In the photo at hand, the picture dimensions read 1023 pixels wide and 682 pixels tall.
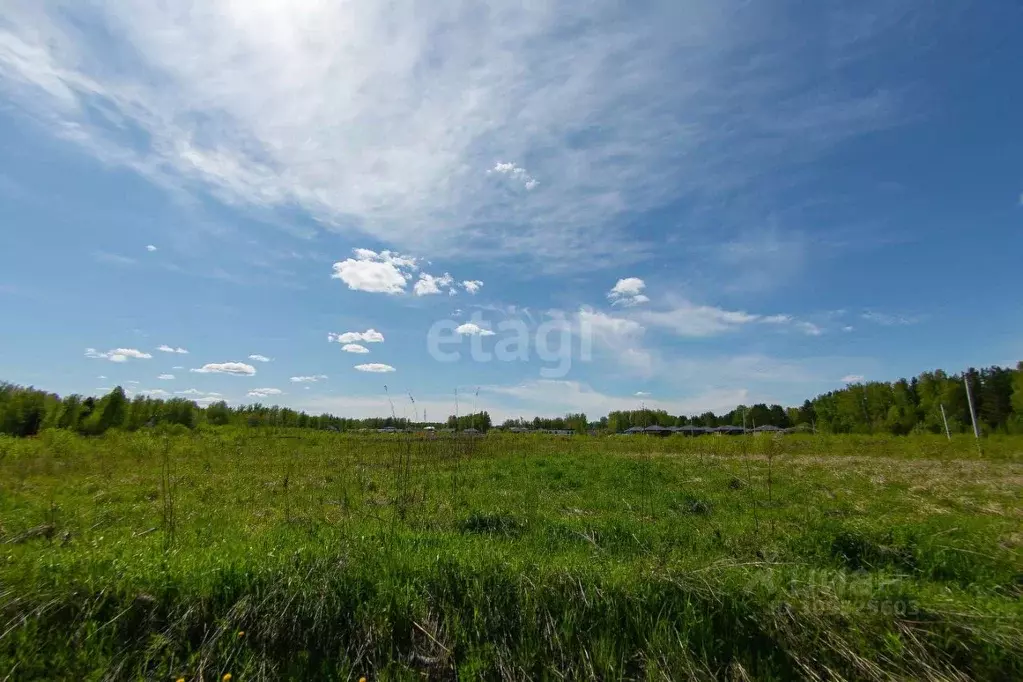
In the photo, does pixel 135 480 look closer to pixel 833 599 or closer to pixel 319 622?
pixel 319 622

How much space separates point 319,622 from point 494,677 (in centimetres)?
133

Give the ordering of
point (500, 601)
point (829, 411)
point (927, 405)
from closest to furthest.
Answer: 1. point (500, 601)
2. point (927, 405)
3. point (829, 411)

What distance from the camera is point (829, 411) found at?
67.9 metres

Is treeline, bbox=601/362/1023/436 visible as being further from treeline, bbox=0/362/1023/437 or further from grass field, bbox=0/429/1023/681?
grass field, bbox=0/429/1023/681

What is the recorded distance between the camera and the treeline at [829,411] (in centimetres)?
3553

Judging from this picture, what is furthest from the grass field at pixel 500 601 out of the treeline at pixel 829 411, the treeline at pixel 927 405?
the treeline at pixel 927 405

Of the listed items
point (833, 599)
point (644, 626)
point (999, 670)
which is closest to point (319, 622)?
point (644, 626)

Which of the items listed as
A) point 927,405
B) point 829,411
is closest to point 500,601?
point 927,405

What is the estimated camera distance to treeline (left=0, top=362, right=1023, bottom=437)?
117 feet

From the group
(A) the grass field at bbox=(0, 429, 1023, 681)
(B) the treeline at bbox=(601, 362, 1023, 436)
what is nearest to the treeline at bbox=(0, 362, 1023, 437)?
(B) the treeline at bbox=(601, 362, 1023, 436)

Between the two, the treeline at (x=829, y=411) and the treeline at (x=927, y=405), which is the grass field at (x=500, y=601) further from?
the treeline at (x=927, y=405)

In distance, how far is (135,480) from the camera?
12.4m

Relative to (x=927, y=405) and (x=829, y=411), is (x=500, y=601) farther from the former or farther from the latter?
(x=829, y=411)

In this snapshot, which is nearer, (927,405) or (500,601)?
(500,601)
